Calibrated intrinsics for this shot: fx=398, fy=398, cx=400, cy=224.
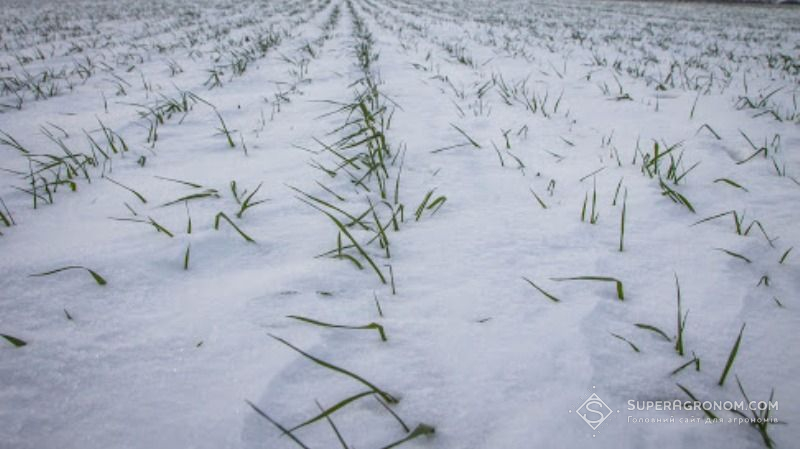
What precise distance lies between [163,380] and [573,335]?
3.22 feet

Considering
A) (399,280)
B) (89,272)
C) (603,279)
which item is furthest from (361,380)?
(89,272)

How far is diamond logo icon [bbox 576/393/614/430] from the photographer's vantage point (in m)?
0.83

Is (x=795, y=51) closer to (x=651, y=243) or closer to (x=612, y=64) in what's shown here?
(x=612, y=64)

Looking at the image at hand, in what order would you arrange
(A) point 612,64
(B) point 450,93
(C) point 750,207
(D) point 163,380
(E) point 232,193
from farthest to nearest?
(A) point 612,64
(B) point 450,93
(E) point 232,193
(C) point 750,207
(D) point 163,380

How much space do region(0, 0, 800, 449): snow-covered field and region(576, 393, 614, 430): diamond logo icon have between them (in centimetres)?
1

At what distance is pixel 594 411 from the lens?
85 centimetres

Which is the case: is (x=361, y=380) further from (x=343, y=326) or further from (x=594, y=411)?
(x=594, y=411)

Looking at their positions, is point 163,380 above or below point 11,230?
below

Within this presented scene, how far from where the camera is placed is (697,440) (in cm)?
80

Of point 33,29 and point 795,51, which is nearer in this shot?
point 795,51

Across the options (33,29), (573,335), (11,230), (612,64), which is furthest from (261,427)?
(33,29)
